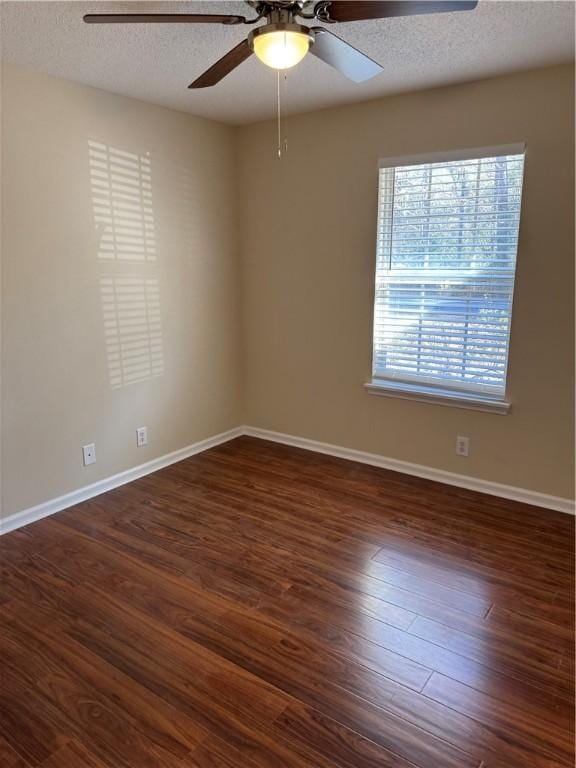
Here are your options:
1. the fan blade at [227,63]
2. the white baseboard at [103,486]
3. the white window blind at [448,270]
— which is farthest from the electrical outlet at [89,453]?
the fan blade at [227,63]

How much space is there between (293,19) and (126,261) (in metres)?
1.86

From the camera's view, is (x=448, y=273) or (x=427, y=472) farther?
(x=427, y=472)

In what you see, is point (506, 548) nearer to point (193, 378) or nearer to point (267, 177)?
point (193, 378)

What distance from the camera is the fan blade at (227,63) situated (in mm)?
1845

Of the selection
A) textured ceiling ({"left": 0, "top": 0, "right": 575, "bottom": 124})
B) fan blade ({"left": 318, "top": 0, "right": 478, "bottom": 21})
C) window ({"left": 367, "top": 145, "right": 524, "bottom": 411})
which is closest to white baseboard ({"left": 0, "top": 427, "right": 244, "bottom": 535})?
window ({"left": 367, "top": 145, "right": 524, "bottom": 411})

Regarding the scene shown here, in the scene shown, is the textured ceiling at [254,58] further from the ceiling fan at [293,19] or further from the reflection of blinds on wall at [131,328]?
the reflection of blinds on wall at [131,328]

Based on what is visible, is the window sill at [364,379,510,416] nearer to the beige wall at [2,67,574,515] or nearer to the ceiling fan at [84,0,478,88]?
the beige wall at [2,67,574,515]

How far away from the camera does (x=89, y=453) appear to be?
3.19m

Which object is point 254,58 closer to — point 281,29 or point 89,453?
point 281,29

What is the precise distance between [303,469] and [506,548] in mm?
1471

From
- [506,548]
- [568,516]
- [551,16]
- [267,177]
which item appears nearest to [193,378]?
[267,177]

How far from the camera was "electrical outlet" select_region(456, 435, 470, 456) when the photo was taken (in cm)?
327

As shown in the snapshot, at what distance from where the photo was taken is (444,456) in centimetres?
338

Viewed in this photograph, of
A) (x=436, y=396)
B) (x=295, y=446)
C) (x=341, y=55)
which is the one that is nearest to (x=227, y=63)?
(x=341, y=55)
